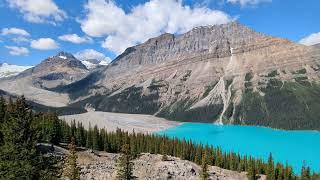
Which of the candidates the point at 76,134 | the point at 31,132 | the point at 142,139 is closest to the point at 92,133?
the point at 76,134

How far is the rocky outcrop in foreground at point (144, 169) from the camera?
8650 centimetres

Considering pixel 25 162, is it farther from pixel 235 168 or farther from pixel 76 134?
pixel 235 168

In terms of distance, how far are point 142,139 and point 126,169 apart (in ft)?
315

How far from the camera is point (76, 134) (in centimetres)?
13625

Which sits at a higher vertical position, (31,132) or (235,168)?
(31,132)

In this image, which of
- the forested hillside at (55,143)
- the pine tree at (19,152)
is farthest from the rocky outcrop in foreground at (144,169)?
the pine tree at (19,152)

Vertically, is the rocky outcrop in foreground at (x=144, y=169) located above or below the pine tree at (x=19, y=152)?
below

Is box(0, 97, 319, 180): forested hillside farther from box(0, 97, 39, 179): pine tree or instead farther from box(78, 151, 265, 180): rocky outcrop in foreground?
box(78, 151, 265, 180): rocky outcrop in foreground

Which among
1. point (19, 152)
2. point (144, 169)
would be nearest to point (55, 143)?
point (144, 169)

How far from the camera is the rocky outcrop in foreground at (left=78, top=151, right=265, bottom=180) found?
8650 centimetres

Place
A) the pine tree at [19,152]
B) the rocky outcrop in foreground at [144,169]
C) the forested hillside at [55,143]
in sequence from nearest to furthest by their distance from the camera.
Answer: the pine tree at [19,152] < the forested hillside at [55,143] < the rocky outcrop in foreground at [144,169]

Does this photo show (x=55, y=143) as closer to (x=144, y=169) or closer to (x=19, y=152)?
(x=144, y=169)

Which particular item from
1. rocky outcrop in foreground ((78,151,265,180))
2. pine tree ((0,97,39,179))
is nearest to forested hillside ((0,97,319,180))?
pine tree ((0,97,39,179))

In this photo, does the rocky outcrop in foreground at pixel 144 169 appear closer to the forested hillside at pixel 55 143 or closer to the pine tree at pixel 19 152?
the forested hillside at pixel 55 143
